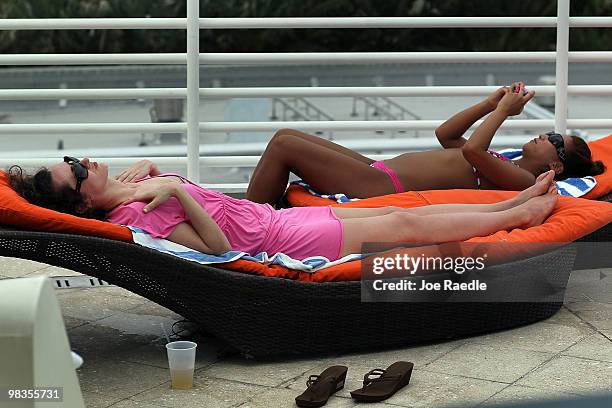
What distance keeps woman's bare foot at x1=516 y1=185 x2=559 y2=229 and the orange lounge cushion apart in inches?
60.1

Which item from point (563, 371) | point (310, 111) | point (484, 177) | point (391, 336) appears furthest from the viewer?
point (310, 111)

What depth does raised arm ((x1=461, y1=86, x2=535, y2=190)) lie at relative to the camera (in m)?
4.15

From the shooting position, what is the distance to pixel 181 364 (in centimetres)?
306

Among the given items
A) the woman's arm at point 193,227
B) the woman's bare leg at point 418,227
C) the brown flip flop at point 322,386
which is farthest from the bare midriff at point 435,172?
the brown flip flop at point 322,386

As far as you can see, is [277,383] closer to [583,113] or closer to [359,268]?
[359,268]

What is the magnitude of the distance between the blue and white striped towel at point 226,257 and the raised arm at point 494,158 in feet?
3.11

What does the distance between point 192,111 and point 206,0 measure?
14390mm

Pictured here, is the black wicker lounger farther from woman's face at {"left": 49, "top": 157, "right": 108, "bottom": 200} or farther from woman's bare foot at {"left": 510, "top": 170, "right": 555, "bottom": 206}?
woman's bare foot at {"left": 510, "top": 170, "right": 555, "bottom": 206}

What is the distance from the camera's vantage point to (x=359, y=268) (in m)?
3.36

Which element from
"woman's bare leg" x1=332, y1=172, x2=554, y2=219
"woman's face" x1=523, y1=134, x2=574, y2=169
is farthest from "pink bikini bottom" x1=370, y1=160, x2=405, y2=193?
"woman's face" x1=523, y1=134, x2=574, y2=169

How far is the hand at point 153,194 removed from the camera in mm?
3316

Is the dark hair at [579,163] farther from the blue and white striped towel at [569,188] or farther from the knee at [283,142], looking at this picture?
the knee at [283,142]

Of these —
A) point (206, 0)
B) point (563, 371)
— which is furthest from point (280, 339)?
point (206, 0)

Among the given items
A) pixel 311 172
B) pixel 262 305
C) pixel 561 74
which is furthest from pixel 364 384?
pixel 561 74
